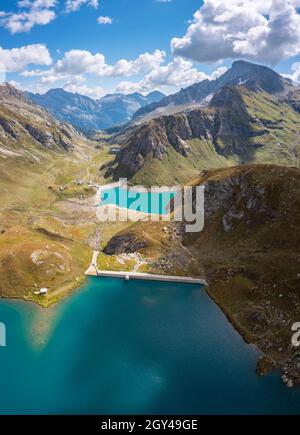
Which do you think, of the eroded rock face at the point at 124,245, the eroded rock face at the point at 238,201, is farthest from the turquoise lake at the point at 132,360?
the eroded rock face at the point at 238,201

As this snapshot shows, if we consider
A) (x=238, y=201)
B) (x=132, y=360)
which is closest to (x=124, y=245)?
(x=238, y=201)

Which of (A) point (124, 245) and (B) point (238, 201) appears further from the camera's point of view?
(A) point (124, 245)

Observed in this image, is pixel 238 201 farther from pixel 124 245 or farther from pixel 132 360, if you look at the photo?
pixel 132 360

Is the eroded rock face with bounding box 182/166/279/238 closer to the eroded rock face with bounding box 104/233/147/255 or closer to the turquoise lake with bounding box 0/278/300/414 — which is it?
the eroded rock face with bounding box 104/233/147/255

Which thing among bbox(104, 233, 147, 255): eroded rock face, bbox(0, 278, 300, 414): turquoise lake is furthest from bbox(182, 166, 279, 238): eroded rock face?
bbox(0, 278, 300, 414): turquoise lake

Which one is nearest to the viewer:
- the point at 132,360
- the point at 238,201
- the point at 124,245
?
the point at 132,360

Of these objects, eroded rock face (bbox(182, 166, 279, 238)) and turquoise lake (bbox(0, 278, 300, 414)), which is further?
eroded rock face (bbox(182, 166, 279, 238))

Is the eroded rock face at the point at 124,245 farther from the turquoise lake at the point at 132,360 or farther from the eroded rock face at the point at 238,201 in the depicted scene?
the turquoise lake at the point at 132,360

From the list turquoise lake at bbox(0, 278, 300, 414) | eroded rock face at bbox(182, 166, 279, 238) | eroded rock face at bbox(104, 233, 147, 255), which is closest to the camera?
turquoise lake at bbox(0, 278, 300, 414)
